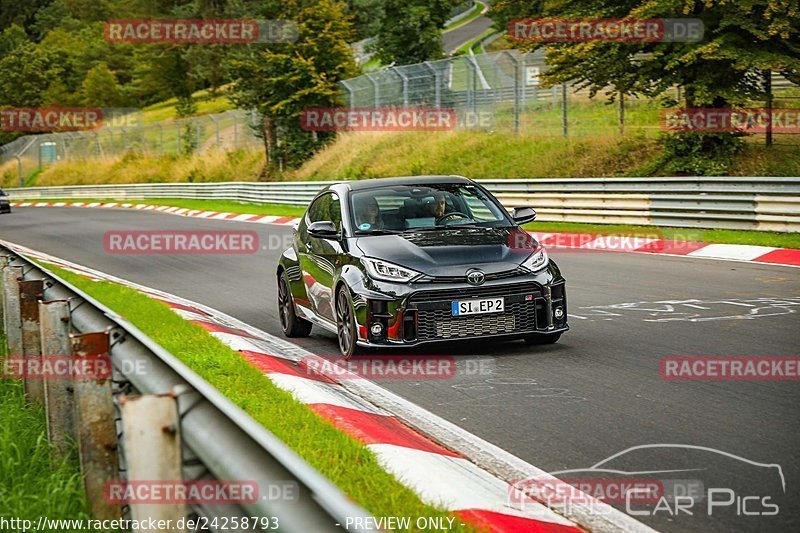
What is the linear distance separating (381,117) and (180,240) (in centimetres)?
1422

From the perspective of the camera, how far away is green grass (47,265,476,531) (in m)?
4.96

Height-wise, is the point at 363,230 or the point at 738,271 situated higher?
the point at 363,230

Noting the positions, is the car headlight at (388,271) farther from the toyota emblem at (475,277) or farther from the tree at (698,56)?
the tree at (698,56)

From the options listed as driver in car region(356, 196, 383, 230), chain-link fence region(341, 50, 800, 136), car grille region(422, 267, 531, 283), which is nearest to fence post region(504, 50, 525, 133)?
chain-link fence region(341, 50, 800, 136)

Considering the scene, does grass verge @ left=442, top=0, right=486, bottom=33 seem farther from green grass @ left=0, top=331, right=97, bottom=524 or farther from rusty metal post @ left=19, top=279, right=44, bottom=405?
green grass @ left=0, top=331, right=97, bottom=524

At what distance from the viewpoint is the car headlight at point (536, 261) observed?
9.11 metres

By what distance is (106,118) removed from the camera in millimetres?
97875

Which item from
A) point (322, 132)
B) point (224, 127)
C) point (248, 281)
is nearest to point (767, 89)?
point (248, 281)

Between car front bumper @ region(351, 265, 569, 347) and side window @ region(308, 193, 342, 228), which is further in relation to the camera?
side window @ region(308, 193, 342, 228)

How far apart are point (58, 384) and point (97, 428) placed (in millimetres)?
1221

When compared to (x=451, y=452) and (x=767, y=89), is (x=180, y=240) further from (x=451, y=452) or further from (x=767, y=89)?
(x=451, y=452)

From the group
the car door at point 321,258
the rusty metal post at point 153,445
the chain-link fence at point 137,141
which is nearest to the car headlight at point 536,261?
the car door at point 321,258

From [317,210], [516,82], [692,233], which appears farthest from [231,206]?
[317,210]

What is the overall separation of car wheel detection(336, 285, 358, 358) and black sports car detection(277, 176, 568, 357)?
11mm
